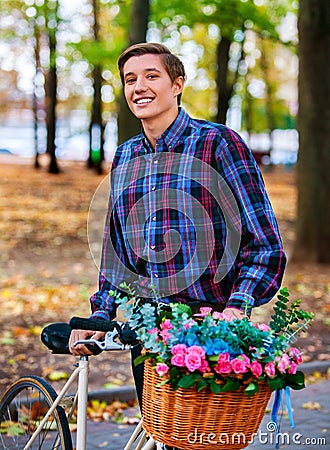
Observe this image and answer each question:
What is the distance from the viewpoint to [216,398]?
2508 mm

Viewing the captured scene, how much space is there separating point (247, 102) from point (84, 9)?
49.7 ft

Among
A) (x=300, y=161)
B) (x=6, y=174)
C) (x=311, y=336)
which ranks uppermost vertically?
(x=300, y=161)

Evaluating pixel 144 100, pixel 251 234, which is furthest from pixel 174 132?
pixel 251 234

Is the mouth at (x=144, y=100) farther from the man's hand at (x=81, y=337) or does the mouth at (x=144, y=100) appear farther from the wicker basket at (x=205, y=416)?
the wicker basket at (x=205, y=416)

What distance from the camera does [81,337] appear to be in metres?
3.27

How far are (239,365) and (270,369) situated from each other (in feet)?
0.37

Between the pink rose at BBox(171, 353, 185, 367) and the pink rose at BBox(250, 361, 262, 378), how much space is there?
0.21m

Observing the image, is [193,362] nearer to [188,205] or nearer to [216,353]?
[216,353]

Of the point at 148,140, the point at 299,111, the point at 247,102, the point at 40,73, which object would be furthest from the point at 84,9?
the point at 148,140

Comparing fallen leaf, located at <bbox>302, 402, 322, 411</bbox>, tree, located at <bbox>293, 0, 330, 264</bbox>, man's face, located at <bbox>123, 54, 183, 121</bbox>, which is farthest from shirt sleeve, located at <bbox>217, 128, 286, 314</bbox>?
tree, located at <bbox>293, 0, 330, 264</bbox>

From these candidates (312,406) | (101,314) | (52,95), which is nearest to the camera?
(101,314)

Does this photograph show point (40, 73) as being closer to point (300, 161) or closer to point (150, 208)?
point (300, 161)

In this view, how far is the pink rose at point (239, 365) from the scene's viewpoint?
246 centimetres

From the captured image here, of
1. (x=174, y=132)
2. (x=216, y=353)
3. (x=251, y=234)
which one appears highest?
(x=174, y=132)
